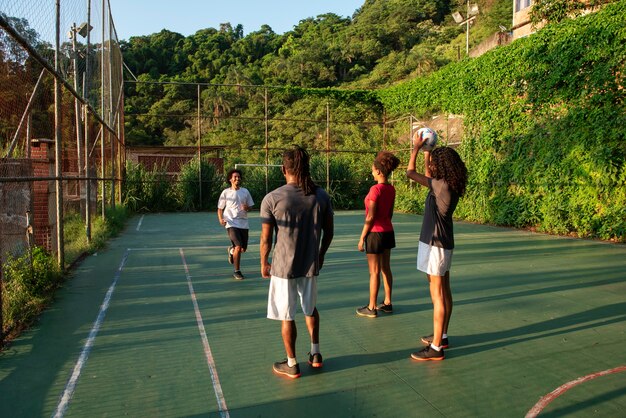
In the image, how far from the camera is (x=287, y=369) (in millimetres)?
3873

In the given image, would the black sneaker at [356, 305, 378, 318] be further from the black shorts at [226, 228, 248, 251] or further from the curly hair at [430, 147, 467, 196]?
the black shorts at [226, 228, 248, 251]

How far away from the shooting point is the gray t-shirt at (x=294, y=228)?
3701 millimetres

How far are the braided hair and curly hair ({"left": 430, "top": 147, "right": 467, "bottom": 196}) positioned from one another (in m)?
1.12

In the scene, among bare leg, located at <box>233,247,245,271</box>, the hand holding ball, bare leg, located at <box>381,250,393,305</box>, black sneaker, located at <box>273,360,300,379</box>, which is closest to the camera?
black sneaker, located at <box>273,360,300,379</box>

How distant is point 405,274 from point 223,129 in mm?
41555

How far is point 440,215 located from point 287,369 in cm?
173

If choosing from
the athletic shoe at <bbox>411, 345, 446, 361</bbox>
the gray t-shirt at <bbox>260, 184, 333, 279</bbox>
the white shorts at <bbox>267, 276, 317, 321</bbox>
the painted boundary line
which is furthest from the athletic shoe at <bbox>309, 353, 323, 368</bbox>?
the painted boundary line

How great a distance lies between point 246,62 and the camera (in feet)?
198

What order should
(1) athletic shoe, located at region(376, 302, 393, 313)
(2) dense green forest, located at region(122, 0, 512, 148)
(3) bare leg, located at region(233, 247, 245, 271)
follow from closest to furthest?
(1) athletic shoe, located at region(376, 302, 393, 313) → (3) bare leg, located at region(233, 247, 245, 271) → (2) dense green forest, located at region(122, 0, 512, 148)

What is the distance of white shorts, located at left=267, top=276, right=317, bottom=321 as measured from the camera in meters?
3.71

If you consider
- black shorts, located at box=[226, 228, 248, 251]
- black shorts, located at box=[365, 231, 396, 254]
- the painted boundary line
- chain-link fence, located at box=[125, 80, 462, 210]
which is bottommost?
the painted boundary line

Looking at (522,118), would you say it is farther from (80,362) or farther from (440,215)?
(80,362)

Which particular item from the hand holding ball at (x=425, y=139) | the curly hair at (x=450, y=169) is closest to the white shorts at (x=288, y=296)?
the curly hair at (x=450, y=169)

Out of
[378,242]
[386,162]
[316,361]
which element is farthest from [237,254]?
[316,361]
